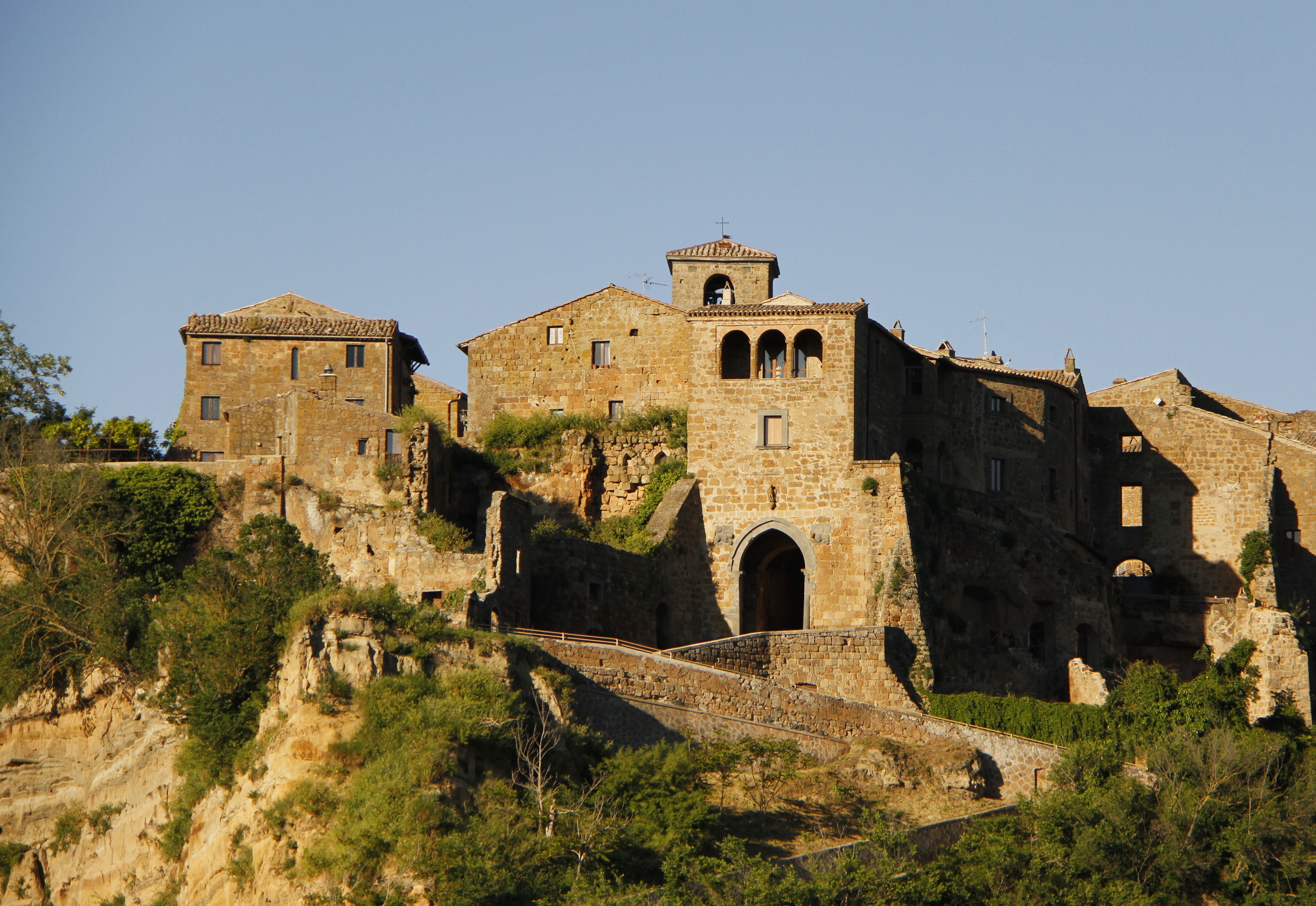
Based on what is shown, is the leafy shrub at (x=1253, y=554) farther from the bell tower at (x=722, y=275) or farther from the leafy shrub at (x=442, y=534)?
the leafy shrub at (x=442, y=534)

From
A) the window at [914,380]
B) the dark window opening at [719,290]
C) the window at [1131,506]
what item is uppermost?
the dark window opening at [719,290]

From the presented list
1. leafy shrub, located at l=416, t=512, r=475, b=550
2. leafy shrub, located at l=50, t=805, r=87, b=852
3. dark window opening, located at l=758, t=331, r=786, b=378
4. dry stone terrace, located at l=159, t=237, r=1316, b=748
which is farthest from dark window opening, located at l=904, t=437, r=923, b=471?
leafy shrub, located at l=50, t=805, r=87, b=852

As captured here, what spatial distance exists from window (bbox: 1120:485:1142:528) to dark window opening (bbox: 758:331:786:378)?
48.9 feet

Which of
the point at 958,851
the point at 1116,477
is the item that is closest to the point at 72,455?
the point at 958,851

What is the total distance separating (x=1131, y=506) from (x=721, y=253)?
15.6m

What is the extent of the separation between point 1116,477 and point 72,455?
106ft

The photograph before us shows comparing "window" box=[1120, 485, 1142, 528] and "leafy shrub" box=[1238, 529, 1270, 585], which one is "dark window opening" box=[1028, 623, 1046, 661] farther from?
"window" box=[1120, 485, 1142, 528]

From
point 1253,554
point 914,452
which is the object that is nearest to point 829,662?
point 914,452

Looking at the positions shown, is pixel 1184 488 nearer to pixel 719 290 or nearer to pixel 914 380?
pixel 914 380

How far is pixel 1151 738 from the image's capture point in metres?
52.8

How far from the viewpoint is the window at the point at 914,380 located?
211 feet

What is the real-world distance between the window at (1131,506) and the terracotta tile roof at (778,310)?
14078mm

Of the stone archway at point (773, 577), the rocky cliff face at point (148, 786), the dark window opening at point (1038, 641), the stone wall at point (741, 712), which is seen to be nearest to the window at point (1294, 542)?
the dark window opening at point (1038, 641)

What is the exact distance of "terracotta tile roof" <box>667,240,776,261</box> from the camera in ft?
226
